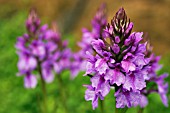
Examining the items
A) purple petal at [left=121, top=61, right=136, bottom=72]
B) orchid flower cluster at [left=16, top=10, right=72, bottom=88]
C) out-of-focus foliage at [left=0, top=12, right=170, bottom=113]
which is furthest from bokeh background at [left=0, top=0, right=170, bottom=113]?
purple petal at [left=121, top=61, right=136, bottom=72]

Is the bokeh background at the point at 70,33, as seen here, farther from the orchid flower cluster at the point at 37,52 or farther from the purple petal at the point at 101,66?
the purple petal at the point at 101,66

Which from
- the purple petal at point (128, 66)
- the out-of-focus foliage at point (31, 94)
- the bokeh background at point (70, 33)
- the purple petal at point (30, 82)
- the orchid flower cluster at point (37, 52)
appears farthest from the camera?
the bokeh background at point (70, 33)

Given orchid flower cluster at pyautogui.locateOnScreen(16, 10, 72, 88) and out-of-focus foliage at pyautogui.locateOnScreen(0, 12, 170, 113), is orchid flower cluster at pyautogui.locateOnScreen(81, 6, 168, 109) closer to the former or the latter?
orchid flower cluster at pyautogui.locateOnScreen(16, 10, 72, 88)

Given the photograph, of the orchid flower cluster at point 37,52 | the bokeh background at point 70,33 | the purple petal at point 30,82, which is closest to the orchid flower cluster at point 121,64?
the orchid flower cluster at point 37,52

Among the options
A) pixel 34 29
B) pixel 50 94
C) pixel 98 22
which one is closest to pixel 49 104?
pixel 50 94

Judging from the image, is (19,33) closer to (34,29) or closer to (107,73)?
(34,29)

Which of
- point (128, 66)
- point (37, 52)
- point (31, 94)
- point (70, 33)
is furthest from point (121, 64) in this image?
point (70, 33)

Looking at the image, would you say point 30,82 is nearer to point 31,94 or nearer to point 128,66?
point 31,94
